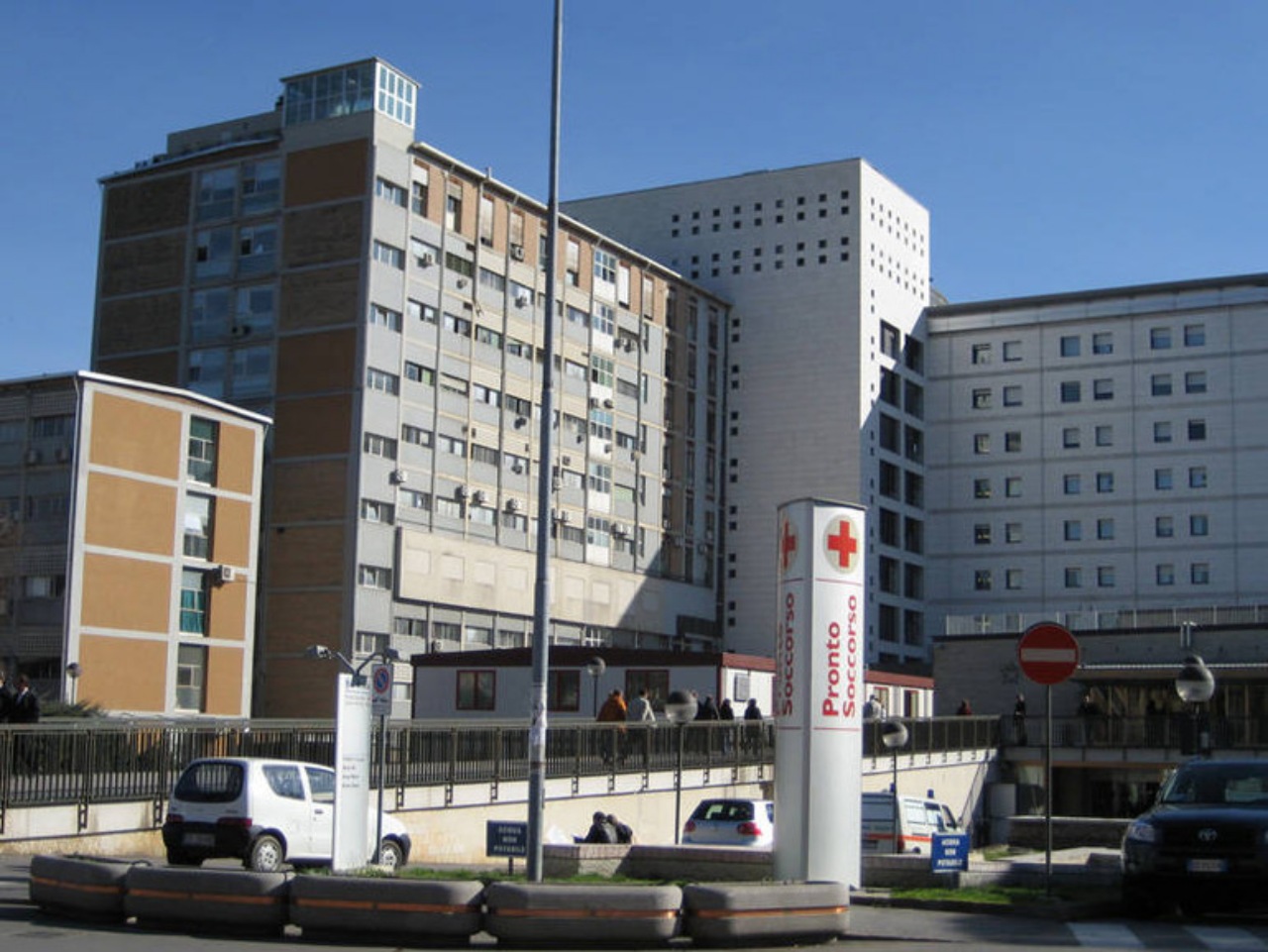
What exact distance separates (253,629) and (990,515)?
47.6 metres

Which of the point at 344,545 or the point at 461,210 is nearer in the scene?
the point at 344,545

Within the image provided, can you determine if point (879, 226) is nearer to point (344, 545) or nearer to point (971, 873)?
point (344, 545)

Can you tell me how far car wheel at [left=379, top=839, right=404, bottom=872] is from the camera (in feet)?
77.5

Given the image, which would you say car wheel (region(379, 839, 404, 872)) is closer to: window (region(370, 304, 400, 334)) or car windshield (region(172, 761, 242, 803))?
car windshield (region(172, 761, 242, 803))

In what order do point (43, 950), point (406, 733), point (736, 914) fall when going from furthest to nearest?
point (406, 733) → point (736, 914) → point (43, 950)

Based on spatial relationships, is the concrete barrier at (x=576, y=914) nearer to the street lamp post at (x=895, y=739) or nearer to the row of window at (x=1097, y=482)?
the street lamp post at (x=895, y=739)

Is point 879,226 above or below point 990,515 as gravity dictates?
above

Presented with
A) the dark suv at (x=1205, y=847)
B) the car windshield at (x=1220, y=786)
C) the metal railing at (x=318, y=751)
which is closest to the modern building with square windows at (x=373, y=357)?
the metal railing at (x=318, y=751)

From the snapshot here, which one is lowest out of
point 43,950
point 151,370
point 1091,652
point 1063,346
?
point 43,950

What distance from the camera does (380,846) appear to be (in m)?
23.5

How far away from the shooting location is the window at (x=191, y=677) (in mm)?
61531

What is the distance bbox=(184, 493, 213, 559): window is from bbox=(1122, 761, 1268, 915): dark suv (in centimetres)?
4826

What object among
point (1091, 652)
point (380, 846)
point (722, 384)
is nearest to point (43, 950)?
point (380, 846)

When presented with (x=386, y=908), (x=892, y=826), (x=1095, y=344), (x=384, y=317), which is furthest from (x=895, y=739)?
(x=1095, y=344)
